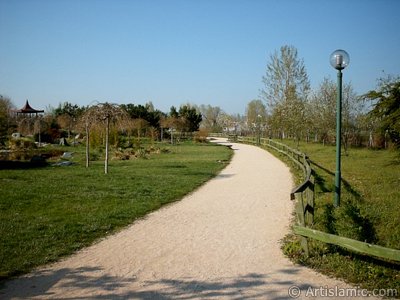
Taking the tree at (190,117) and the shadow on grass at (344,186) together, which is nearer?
the shadow on grass at (344,186)

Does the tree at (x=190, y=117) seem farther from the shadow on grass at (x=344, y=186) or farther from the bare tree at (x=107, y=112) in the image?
the shadow on grass at (x=344, y=186)

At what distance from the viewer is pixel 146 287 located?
183 inches

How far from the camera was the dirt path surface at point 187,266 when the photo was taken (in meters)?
4.51

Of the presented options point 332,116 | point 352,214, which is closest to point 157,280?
point 352,214

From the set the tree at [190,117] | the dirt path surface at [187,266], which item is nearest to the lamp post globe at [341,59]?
the dirt path surface at [187,266]

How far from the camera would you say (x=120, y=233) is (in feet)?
23.2

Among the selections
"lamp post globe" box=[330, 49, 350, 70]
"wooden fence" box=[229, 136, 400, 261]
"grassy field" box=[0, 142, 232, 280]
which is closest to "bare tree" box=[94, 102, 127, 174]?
"grassy field" box=[0, 142, 232, 280]

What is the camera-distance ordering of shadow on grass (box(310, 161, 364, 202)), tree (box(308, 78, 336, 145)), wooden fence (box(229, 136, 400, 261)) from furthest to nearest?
tree (box(308, 78, 336, 145)) < shadow on grass (box(310, 161, 364, 202)) < wooden fence (box(229, 136, 400, 261))

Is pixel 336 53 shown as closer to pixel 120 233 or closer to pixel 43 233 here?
pixel 120 233

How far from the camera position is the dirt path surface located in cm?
451

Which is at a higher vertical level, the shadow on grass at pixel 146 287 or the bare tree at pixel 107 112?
the bare tree at pixel 107 112

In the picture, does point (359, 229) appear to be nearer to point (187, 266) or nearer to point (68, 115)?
point (187, 266)

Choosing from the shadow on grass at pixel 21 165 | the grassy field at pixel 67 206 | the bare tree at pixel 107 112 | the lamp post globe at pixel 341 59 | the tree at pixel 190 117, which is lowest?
the grassy field at pixel 67 206

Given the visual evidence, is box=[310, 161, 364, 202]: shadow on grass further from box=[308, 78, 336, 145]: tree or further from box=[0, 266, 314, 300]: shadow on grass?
box=[308, 78, 336, 145]: tree
